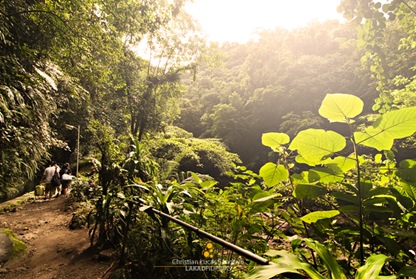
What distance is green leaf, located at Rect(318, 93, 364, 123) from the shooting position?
0.73m

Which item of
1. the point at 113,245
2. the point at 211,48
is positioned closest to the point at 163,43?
the point at 211,48

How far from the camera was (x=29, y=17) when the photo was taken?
3117mm

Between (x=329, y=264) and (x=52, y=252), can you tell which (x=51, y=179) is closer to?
(x=52, y=252)

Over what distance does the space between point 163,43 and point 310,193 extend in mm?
12491

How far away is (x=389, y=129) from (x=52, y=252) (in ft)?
13.2

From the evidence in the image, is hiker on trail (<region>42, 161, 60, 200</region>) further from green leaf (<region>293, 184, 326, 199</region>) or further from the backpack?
green leaf (<region>293, 184, 326, 199</region>)

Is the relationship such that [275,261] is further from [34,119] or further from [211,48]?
[211,48]

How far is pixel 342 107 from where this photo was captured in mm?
744

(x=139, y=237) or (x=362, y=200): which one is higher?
(x=362, y=200)

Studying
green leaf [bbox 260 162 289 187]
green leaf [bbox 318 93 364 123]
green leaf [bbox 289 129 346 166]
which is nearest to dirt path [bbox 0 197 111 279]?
green leaf [bbox 260 162 289 187]

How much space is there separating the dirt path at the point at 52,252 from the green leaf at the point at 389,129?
8.04 feet

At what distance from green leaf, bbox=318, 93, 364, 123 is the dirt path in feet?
7.93

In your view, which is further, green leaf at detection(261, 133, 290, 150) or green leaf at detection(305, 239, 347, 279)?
green leaf at detection(261, 133, 290, 150)

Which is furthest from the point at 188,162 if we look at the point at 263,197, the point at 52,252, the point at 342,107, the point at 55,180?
the point at 342,107
